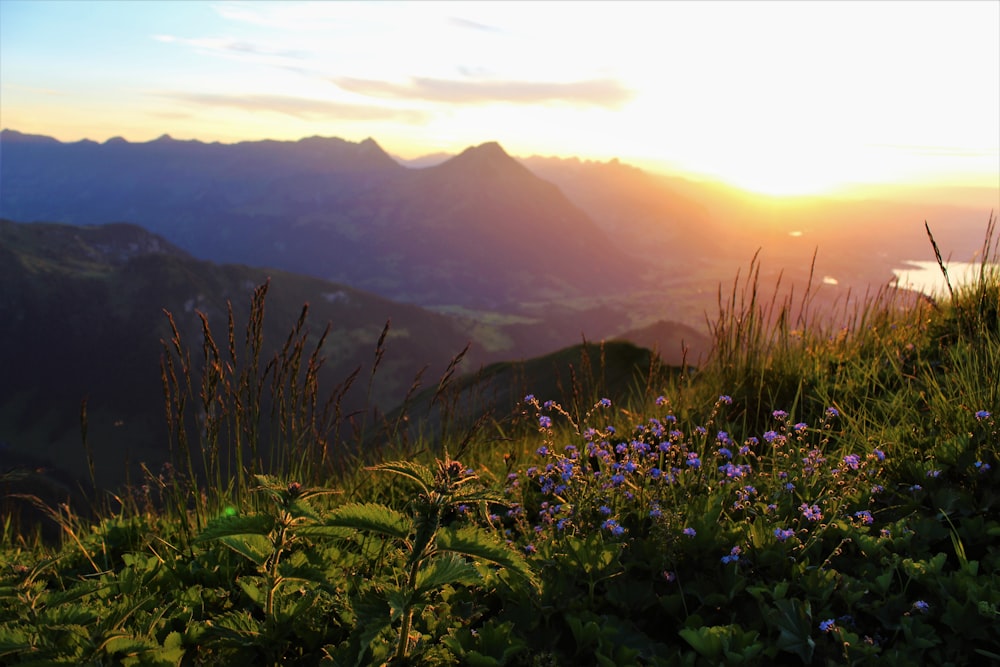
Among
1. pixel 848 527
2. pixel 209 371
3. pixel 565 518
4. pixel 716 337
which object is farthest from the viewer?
pixel 716 337

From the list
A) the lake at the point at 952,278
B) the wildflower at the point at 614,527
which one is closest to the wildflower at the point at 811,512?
the wildflower at the point at 614,527

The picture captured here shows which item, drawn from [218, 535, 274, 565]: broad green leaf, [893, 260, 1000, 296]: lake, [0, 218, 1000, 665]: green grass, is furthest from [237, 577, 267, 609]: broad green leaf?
[893, 260, 1000, 296]: lake

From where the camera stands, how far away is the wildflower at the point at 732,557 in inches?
108

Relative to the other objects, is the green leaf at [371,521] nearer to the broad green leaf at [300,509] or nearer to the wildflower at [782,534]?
the broad green leaf at [300,509]

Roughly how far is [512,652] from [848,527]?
175cm

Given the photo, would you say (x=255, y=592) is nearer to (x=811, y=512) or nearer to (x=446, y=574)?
(x=446, y=574)

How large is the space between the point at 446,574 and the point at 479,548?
0.46 ft

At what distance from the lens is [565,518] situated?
3.24 metres

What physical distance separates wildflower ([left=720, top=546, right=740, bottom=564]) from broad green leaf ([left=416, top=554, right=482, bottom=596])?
4.11ft

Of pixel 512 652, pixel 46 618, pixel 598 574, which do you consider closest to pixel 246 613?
pixel 46 618

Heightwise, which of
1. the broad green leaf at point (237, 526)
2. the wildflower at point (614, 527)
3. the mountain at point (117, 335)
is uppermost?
the broad green leaf at point (237, 526)

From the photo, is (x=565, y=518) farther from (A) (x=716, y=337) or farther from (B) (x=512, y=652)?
(A) (x=716, y=337)

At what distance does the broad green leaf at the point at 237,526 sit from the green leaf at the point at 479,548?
2.22 ft

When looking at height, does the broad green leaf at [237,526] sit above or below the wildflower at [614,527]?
above
